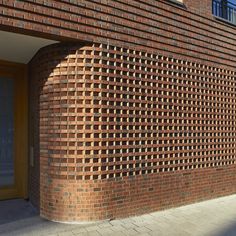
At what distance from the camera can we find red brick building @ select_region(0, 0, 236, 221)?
541 cm

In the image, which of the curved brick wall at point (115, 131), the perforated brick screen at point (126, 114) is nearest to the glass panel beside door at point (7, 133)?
the curved brick wall at point (115, 131)

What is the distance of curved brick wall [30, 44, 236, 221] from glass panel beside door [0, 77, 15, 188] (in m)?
0.81

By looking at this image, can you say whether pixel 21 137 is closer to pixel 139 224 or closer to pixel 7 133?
pixel 7 133

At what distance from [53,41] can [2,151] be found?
108 inches

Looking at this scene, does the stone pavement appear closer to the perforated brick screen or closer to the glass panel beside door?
the glass panel beside door

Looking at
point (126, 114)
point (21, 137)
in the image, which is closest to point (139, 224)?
point (126, 114)

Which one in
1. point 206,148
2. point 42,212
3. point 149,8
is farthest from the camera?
point 206,148

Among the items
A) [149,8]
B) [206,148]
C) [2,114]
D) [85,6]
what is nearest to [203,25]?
[149,8]

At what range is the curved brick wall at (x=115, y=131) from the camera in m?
5.43

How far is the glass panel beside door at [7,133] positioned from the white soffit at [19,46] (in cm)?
67

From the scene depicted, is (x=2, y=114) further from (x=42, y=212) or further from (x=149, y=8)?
(x=149, y=8)

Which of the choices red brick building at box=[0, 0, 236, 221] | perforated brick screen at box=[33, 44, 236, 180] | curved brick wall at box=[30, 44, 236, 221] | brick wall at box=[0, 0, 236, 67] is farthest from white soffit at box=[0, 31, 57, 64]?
perforated brick screen at box=[33, 44, 236, 180]

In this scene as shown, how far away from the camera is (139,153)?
19.9 feet

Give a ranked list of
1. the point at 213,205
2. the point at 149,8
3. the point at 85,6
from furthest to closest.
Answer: the point at 213,205 < the point at 149,8 < the point at 85,6
